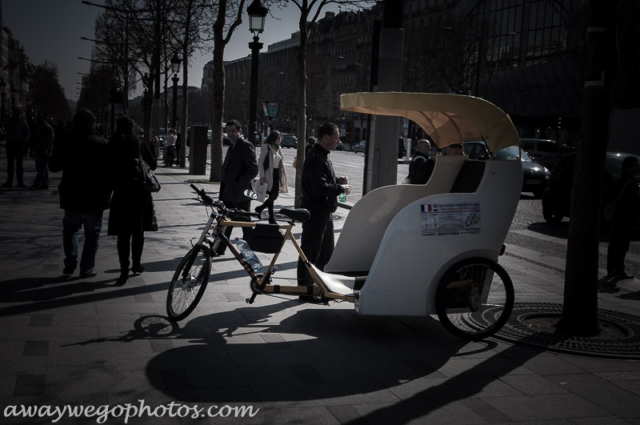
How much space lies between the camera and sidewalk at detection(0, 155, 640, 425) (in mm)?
4238

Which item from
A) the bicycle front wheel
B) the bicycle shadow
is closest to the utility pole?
the bicycle shadow

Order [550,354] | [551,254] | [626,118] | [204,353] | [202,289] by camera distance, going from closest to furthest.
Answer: [204,353]
[550,354]
[202,289]
[551,254]
[626,118]

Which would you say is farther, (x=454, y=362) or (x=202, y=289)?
(x=202, y=289)

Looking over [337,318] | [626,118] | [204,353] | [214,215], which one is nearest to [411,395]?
[204,353]

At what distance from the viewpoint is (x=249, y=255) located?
6184mm

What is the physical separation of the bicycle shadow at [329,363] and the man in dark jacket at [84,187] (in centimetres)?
210

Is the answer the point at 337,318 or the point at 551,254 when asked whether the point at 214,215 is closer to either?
the point at 337,318

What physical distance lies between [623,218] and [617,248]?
17.2 inches

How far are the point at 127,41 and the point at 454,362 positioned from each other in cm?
4231

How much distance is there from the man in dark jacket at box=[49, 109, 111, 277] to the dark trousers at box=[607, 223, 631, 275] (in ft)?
20.4

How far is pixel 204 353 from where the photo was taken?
5.20 m

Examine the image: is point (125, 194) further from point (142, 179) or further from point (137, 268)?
point (137, 268)

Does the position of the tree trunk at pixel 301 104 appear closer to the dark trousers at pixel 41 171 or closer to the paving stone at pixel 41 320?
the dark trousers at pixel 41 171

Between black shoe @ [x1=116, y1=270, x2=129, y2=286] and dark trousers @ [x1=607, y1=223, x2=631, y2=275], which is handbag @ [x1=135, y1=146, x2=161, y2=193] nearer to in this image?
black shoe @ [x1=116, y1=270, x2=129, y2=286]
